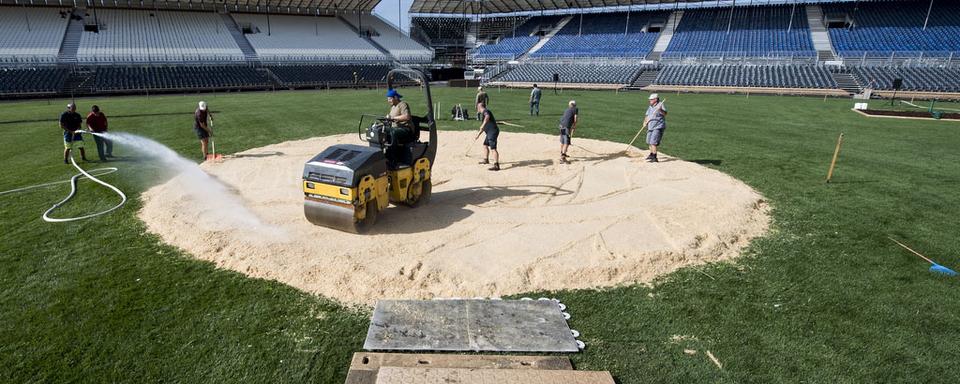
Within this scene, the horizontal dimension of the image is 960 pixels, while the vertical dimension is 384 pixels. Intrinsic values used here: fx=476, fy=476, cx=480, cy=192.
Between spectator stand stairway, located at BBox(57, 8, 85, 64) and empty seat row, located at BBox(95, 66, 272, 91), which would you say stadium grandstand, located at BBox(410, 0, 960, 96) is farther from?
spectator stand stairway, located at BBox(57, 8, 85, 64)

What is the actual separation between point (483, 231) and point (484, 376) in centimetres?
362

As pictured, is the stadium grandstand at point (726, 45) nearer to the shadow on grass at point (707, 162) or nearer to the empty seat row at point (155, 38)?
the empty seat row at point (155, 38)

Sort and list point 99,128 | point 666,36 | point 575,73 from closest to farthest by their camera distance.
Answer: point 99,128 < point 575,73 < point 666,36

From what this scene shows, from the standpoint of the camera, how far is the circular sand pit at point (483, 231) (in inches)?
234

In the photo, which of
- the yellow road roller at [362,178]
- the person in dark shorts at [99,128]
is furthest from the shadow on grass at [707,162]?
the person in dark shorts at [99,128]

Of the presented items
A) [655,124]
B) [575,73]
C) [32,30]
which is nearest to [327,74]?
[575,73]

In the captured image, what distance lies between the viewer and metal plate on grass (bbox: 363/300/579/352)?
4.50 m

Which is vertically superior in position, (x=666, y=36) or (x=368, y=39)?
(x=666, y=36)

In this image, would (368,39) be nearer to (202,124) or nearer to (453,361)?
(202,124)

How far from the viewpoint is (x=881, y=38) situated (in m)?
41.1

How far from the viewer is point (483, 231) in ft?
24.3

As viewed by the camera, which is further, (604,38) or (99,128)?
(604,38)

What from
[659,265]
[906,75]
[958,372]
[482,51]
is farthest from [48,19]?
[906,75]

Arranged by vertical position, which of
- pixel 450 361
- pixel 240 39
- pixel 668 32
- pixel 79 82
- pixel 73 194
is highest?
pixel 668 32
